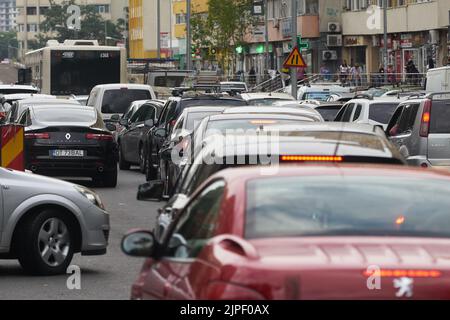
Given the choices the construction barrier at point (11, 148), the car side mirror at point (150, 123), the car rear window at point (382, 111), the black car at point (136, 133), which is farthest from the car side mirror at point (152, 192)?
the black car at point (136, 133)

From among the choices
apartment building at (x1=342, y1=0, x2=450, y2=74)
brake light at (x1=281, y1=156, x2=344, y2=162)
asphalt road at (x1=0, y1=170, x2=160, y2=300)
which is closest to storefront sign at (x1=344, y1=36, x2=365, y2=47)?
apartment building at (x1=342, y1=0, x2=450, y2=74)

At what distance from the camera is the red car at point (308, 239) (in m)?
5.49

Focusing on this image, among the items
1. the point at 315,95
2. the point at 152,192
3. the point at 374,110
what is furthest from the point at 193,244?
the point at 315,95

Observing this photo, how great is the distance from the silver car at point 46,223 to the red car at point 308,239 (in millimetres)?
5929

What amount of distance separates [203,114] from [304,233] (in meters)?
15.2

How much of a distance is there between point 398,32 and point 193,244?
62.7 metres

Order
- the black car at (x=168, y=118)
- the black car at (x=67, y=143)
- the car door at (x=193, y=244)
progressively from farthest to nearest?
the black car at (x=67, y=143) → the black car at (x=168, y=118) → the car door at (x=193, y=244)

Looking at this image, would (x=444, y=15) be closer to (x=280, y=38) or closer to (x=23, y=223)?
(x=280, y=38)

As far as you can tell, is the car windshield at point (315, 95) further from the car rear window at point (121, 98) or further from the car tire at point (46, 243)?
the car tire at point (46, 243)

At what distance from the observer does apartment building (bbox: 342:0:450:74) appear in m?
62.9

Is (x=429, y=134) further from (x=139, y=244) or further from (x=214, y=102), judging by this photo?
(x=139, y=244)

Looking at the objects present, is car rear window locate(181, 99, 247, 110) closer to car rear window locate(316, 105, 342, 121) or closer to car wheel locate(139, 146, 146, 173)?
car wheel locate(139, 146, 146, 173)

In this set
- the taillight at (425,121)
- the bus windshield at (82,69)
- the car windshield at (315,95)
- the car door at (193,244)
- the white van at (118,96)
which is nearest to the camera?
the car door at (193,244)

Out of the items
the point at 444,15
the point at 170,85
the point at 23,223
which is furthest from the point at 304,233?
the point at 444,15
